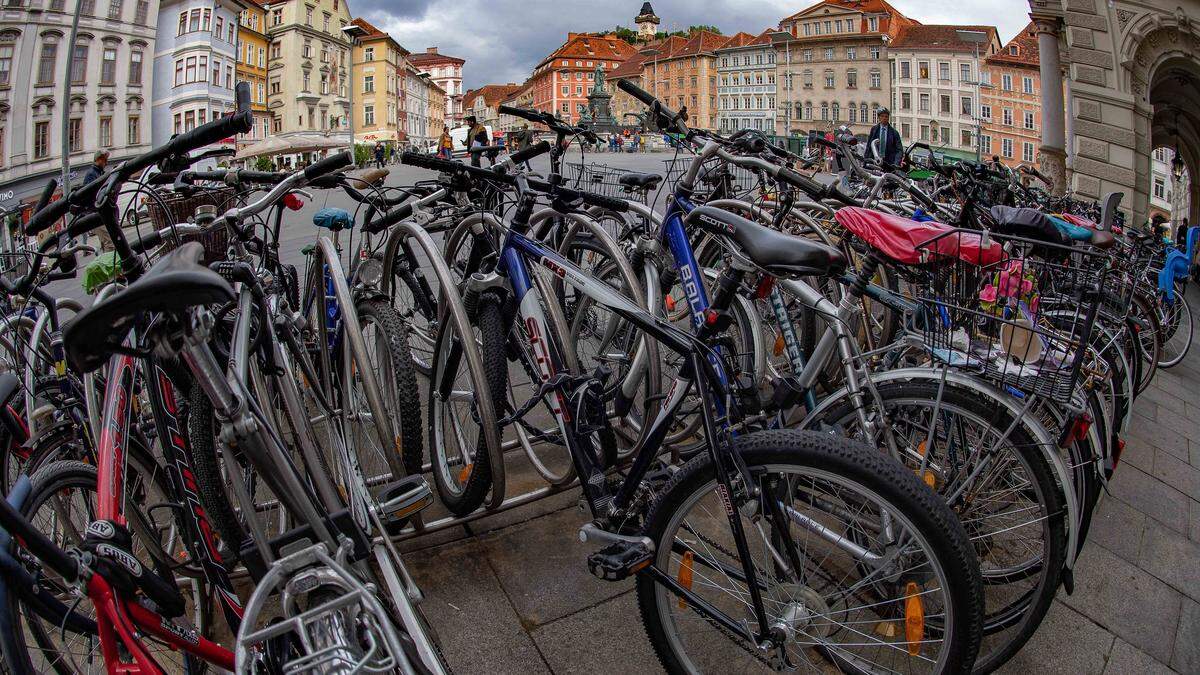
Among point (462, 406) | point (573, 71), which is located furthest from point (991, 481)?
point (573, 71)

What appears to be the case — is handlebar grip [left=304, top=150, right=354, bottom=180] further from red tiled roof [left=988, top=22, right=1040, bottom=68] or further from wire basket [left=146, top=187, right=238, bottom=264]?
red tiled roof [left=988, top=22, right=1040, bottom=68]

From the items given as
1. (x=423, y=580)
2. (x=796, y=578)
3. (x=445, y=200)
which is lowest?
(x=423, y=580)

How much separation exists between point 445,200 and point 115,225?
1.83 meters

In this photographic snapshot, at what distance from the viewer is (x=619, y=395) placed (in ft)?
8.66

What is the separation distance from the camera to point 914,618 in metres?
1.72

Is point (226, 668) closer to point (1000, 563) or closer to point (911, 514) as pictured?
point (911, 514)

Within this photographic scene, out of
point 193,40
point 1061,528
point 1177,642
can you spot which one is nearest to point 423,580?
point 1061,528

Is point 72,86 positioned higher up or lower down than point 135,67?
lower down

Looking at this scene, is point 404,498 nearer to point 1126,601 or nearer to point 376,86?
point 1126,601

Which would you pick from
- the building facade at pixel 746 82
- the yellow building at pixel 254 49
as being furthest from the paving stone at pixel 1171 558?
the building facade at pixel 746 82

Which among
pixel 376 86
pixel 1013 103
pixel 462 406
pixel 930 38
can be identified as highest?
pixel 930 38

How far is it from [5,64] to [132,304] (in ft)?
8.42

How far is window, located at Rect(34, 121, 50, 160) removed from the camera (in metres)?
3.14

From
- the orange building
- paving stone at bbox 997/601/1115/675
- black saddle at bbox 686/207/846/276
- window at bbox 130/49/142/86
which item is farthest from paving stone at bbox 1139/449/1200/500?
the orange building
